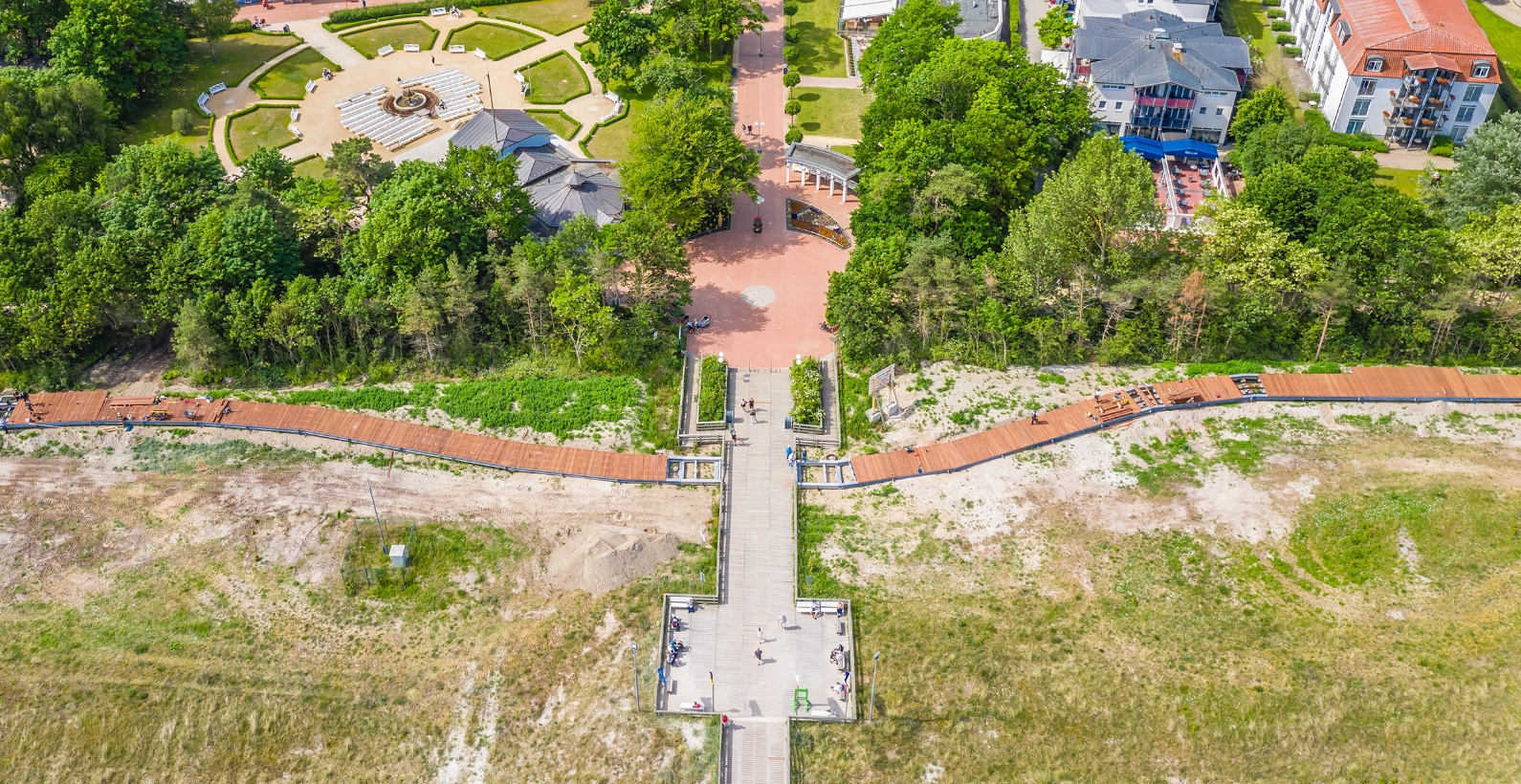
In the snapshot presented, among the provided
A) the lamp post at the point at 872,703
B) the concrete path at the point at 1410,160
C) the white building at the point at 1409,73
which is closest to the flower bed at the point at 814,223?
the lamp post at the point at 872,703

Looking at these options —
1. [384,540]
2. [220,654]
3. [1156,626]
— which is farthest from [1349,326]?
[220,654]

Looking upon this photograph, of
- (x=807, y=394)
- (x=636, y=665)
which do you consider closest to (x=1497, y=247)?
(x=807, y=394)

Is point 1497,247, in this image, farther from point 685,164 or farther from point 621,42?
point 621,42

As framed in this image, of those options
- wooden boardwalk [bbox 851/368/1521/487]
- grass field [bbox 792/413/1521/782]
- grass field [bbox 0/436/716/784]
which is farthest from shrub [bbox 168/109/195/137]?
wooden boardwalk [bbox 851/368/1521/487]

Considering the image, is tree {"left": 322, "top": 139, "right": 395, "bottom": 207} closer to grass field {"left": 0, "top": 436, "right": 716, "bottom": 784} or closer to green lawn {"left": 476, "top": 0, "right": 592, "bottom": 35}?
grass field {"left": 0, "top": 436, "right": 716, "bottom": 784}

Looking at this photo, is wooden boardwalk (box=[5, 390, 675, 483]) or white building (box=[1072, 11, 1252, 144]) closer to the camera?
wooden boardwalk (box=[5, 390, 675, 483])

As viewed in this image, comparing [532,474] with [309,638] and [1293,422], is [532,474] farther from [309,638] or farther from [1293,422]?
[1293,422]

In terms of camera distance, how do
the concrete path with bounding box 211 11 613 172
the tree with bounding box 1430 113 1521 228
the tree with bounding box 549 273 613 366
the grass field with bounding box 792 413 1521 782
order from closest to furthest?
the grass field with bounding box 792 413 1521 782, the tree with bounding box 549 273 613 366, the tree with bounding box 1430 113 1521 228, the concrete path with bounding box 211 11 613 172
